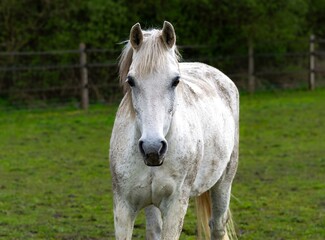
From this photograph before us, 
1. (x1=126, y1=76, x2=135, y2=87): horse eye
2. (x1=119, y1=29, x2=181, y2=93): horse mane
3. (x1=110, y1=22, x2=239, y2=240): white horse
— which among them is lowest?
(x1=110, y1=22, x2=239, y2=240): white horse

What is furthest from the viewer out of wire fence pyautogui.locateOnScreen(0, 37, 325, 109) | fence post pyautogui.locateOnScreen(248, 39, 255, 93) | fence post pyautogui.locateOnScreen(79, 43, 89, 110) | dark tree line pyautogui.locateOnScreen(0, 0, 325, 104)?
fence post pyautogui.locateOnScreen(248, 39, 255, 93)

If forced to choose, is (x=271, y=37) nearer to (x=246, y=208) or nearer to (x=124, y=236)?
(x=246, y=208)

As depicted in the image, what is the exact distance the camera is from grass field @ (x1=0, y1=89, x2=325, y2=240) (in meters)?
7.37

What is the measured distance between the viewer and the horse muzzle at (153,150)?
3.99m

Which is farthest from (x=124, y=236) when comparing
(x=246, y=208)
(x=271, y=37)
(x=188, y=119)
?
(x=271, y=37)

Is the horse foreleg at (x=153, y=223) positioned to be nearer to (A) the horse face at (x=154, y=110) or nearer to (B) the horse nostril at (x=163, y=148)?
(A) the horse face at (x=154, y=110)

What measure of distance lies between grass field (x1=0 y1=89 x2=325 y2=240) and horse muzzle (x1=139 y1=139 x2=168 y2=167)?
9.62 feet

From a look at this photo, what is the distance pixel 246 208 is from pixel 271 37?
521 inches

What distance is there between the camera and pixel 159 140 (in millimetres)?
3996

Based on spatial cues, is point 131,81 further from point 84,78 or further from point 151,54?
point 84,78

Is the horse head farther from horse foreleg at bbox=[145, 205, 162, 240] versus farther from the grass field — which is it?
the grass field

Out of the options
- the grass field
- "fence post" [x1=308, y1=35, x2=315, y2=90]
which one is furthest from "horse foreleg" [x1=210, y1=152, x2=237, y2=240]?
"fence post" [x1=308, y1=35, x2=315, y2=90]

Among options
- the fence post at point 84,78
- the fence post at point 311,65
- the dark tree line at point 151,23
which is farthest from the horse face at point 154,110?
the fence post at point 311,65

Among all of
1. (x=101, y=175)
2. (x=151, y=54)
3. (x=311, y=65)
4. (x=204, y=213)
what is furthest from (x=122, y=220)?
(x=311, y=65)
